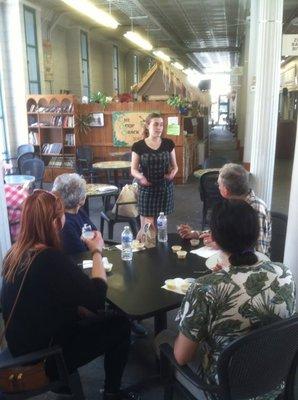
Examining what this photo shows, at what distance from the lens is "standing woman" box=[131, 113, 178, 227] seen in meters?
3.78

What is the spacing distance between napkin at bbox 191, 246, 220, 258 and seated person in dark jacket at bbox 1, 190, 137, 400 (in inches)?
31.3

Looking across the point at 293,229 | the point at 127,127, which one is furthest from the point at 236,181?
→ the point at 127,127

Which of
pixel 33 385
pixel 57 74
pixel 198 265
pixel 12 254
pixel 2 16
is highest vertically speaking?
pixel 2 16

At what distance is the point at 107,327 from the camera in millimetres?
2053

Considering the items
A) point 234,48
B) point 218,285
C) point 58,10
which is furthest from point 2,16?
point 234,48

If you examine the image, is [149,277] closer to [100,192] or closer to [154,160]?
[154,160]

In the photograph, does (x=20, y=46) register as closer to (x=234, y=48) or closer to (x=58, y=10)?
(x=58, y=10)

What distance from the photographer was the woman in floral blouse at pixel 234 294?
1.43 m

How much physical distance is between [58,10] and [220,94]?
826 inches

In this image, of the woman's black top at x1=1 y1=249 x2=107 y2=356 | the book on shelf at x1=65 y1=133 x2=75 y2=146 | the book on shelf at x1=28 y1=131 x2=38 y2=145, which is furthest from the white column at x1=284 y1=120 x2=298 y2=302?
the book on shelf at x1=28 y1=131 x2=38 y2=145

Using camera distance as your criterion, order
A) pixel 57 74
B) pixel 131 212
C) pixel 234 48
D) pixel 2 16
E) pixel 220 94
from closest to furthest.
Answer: pixel 131 212 → pixel 2 16 → pixel 57 74 → pixel 234 48 → pixel 220 94

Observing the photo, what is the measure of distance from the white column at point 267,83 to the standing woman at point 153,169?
43.3 inches

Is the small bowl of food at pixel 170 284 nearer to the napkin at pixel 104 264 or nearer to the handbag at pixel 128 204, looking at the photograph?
the napkin at pixel 104 264

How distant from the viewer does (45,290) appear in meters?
1.74
